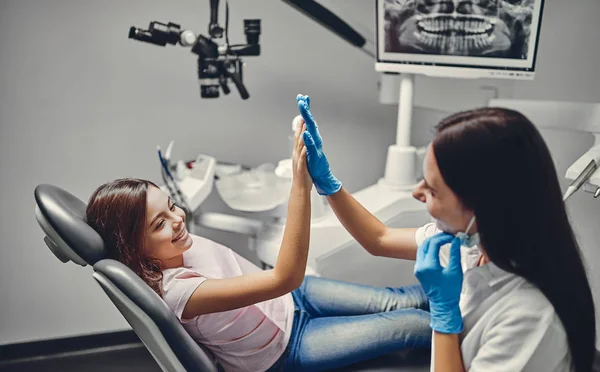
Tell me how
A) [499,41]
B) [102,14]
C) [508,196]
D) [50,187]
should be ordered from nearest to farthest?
[508,196], [50,187], [499,41], [102,14]

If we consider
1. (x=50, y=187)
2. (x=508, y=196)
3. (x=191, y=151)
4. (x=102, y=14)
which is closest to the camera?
(x=508, y=196)

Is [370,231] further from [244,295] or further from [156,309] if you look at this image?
[156,309]

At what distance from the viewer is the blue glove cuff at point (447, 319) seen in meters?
0.94

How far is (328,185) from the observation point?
123 centimetres

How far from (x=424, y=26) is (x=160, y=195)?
0.95 metres

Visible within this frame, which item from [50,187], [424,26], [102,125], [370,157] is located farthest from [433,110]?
[50,187]

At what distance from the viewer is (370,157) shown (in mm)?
2410

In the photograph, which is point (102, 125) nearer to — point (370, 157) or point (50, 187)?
point (50, 187)

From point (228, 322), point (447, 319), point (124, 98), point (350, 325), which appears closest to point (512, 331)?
point (447, 319)

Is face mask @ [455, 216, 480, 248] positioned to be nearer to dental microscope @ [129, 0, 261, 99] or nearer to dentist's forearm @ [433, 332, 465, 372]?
dentist's forearm @ [433, 332, 465, 372]

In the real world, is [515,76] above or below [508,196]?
above

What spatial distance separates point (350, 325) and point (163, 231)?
49cm

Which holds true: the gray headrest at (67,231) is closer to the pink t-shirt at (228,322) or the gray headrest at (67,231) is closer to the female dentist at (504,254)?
the pink t-shirt at (228,322)

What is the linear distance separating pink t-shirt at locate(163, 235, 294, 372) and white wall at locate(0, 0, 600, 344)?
0.87 metres
